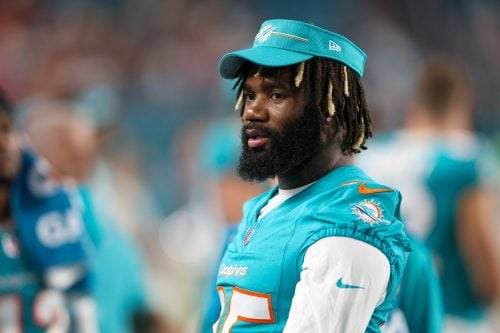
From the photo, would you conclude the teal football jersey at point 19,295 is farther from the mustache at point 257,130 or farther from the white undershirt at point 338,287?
the white undershirt at point 338,287

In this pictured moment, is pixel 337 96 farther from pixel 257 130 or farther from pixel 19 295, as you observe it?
pixel 19 295

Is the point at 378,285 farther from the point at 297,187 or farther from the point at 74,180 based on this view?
the point at 74,180

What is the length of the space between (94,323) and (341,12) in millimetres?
6355

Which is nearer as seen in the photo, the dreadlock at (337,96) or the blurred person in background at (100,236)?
the dreadlock at (337,96)

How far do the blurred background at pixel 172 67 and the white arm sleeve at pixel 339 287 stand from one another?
6.20 meters

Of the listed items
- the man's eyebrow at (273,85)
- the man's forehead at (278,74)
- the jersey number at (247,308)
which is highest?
the man's forehead at (278,74)

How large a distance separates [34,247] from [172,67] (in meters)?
6.04

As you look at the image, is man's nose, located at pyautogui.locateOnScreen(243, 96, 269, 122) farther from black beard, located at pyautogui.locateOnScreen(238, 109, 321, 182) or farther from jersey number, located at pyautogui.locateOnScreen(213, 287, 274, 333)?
jersey number, located at pyautogui.locateOnScreen(213, 287, 274, 333)

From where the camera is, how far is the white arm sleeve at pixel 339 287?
2359 millimetres

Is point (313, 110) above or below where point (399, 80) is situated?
above

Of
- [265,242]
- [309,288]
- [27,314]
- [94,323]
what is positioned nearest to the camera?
[309,288]

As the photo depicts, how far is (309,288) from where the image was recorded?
239 centimetres

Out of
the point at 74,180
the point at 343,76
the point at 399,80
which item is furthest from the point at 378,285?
the point at 399,80

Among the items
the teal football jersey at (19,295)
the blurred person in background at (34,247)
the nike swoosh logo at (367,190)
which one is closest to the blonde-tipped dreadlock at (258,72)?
the nike swoosh logo at (367,190)
